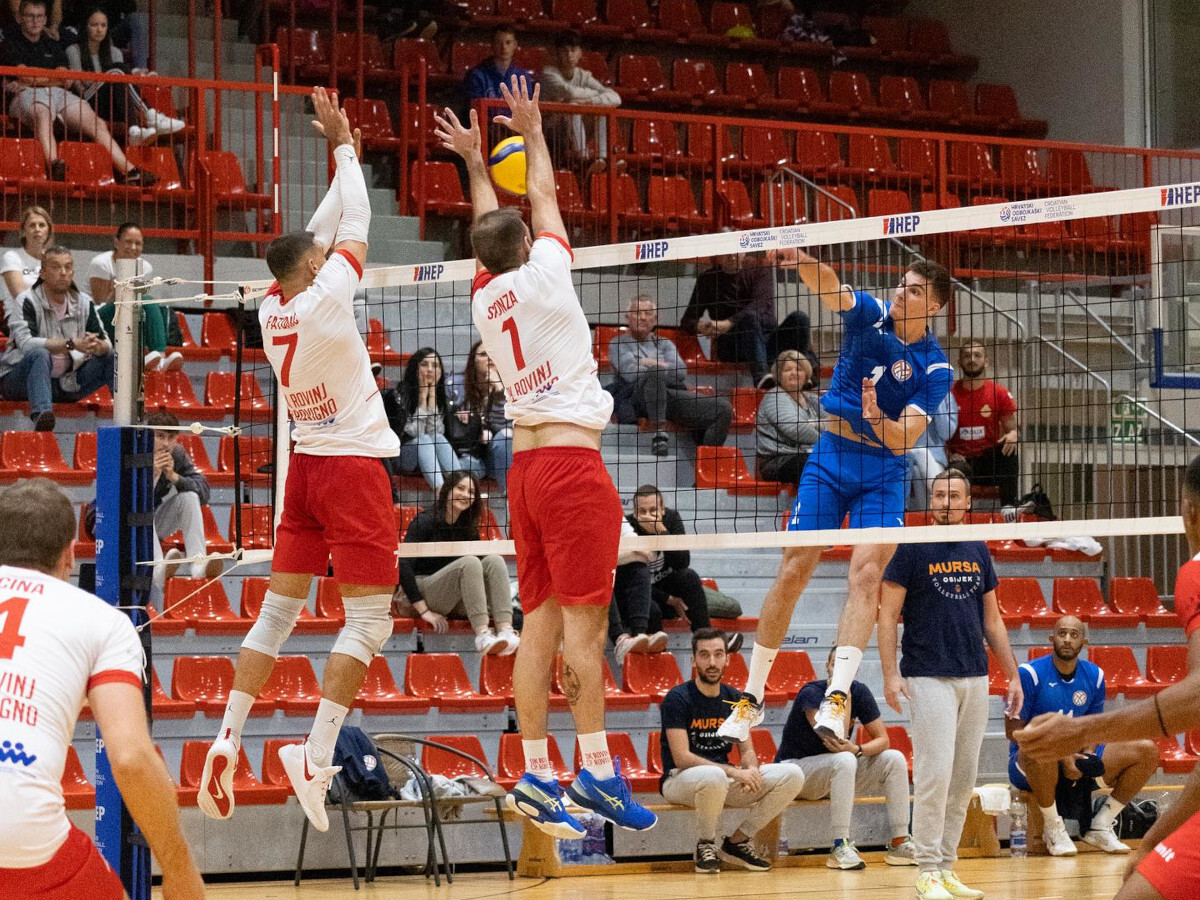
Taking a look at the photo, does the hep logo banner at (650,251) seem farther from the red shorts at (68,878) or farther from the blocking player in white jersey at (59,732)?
the red shorts at (68,878)

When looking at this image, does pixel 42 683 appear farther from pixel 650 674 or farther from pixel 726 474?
pixel 726 474

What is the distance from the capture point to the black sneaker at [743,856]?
463 inches

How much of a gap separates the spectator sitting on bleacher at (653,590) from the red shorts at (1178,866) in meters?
7.45

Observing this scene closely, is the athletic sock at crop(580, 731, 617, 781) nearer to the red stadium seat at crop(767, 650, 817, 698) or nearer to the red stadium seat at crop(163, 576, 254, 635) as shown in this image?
the red stadium seat at crop(163, 576, 254, 635)

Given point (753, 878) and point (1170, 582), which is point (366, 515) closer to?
point (753, 878)

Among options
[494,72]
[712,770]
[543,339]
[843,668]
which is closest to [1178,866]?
[543,339]

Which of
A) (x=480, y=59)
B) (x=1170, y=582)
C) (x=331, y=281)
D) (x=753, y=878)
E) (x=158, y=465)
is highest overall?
(x=480, y=59)

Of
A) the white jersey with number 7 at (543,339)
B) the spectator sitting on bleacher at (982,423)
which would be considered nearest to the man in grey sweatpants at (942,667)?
the white jersey with number 7 at (543,339)

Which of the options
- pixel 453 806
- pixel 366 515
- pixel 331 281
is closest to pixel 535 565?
pixel 366 515

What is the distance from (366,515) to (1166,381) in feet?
29.3

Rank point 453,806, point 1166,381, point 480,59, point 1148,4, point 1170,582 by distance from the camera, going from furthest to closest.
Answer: point 1148,4 → point 480,59 → point 1170,582 → point 1166,381 → point 453,806

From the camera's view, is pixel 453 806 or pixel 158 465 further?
pixel 158 465

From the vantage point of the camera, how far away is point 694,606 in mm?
13055

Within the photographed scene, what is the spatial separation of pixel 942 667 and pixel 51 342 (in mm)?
7279
